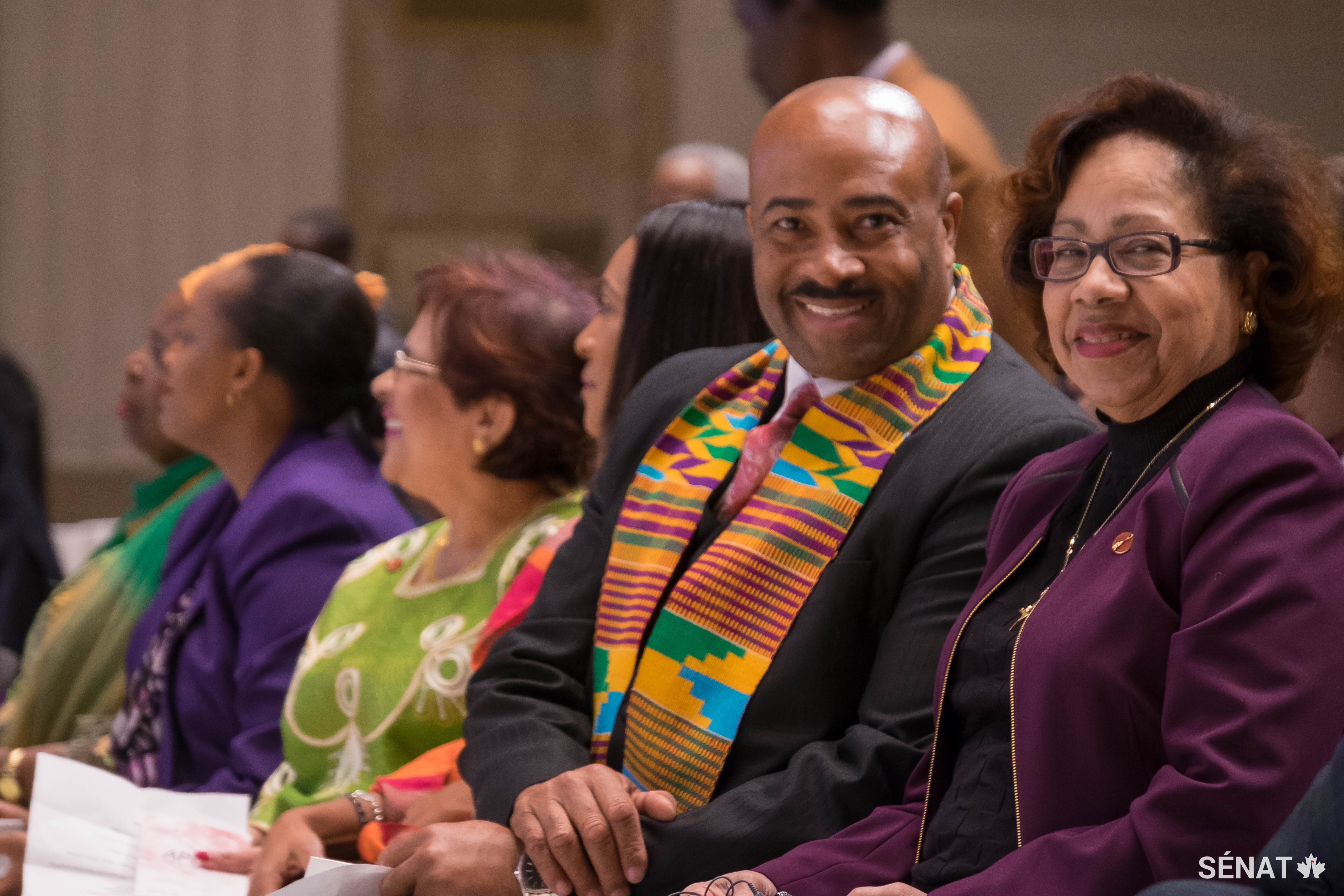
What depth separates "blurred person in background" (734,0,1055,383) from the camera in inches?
121

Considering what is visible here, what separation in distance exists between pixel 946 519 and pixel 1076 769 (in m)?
0.45

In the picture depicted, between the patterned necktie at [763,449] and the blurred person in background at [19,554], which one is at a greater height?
the patterned necktie at [763,449]

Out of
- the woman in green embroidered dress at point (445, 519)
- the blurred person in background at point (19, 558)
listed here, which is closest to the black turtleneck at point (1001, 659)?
the woman in green embroidered dress at point (445, 519)

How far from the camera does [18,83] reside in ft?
21.6

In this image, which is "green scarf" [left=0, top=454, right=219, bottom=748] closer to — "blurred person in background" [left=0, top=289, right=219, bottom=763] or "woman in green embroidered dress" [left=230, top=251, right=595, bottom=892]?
"blurred person in background" [left=0, top=289, right=219, bottom=763]

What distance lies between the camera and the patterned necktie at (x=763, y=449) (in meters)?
1.93

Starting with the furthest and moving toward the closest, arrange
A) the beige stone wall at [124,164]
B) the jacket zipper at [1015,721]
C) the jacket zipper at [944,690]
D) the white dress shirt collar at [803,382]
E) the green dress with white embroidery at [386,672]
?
the beige stone wall at [124,164], the green dress with white embroidery at [386,672], the white dress shirt collar at [803,382], the jacket zipper at [944,690], the jacket zipper at [1015,721]

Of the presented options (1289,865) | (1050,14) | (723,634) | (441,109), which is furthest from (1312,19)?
(1289,865)

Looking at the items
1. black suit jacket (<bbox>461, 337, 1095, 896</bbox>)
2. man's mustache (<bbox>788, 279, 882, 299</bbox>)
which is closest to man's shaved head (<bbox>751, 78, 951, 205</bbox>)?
man's mustache (<bbox>788, 279, 882, 299</bbox>)

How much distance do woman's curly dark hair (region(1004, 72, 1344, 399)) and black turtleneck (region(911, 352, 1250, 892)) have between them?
0.18 feet

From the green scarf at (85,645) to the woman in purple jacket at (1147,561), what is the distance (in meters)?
2.01

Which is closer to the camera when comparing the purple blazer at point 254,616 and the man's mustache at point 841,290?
the man's mustache at point 841,290

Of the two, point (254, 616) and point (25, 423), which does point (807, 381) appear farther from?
point (25, 423)

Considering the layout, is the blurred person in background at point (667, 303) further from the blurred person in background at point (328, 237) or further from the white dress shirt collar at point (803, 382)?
the blurred person in background at point (328, 237)
